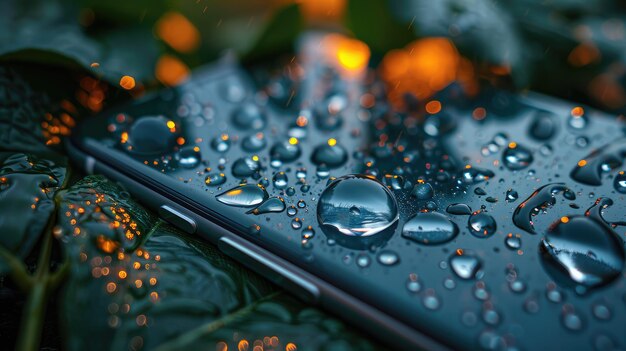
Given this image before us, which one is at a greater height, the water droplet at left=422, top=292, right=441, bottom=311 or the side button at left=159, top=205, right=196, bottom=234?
the water droplet at left=422, top=292, right=441, bottom=311

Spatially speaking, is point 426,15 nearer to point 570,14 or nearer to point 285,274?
point 570,14

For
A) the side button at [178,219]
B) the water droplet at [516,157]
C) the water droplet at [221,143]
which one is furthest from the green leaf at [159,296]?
the water droplet at [516,157]

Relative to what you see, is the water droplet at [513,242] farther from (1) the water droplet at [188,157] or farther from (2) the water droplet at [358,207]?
(1) the water droplet at [188,157]

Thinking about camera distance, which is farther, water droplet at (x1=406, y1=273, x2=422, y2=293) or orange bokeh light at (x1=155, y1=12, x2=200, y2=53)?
orange bokeh light at (x1=155, y1=12, x2=200, y2=53)

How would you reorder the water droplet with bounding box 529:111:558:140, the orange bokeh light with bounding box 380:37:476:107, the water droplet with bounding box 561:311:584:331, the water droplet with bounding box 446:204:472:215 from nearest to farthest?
the water droplet with bounding box 561:311:584:331 → the water droplet with bounding box 446:204:472:215 → the water droplet with bounding box 529:111:558:140 → the orange bokeh light with bounding box 380:37:476:107

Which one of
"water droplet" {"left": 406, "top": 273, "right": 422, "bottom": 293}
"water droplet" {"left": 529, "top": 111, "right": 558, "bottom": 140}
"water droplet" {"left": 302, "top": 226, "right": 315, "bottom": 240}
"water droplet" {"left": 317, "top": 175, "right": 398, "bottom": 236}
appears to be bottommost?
"water droplet" {"left": 302, "top": 226, "right": 315, "bottom": 240}

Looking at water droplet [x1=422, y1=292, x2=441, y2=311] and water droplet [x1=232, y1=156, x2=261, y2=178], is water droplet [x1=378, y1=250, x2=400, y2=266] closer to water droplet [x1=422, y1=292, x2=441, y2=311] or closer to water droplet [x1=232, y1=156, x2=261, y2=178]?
water droplet [x1=422, y1=292, x2=441, y2=311]

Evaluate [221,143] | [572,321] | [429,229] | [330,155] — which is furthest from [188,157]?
[572,321]

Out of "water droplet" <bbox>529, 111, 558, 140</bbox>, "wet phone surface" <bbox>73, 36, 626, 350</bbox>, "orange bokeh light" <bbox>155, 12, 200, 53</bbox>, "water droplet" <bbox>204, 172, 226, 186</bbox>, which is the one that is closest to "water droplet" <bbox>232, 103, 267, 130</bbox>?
"wet phone surface" <bbox>73, 36, 626, 350</bbox>

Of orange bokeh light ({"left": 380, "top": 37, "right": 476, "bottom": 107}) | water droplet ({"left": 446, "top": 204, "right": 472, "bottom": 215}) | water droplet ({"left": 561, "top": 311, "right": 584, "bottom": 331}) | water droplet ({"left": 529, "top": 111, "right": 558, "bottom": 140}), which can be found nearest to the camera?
water droplet ({"left": 561, "top": 311, "right": 584, "bottom": 331})
